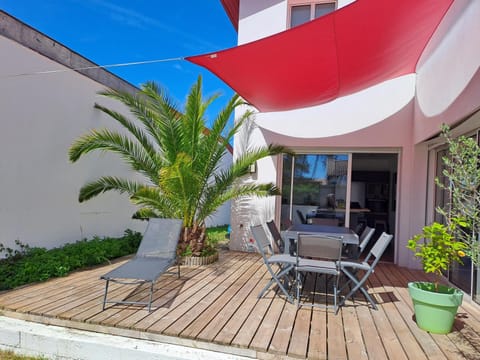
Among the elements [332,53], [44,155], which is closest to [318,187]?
[332,53]

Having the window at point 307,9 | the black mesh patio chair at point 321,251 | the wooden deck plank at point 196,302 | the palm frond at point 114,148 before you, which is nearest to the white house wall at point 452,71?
the black mesh patio chair at point 321,251

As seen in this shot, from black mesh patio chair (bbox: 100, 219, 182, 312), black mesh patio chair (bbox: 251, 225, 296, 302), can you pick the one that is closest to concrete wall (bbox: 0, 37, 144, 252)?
black mesh patio chair (bbox: 100, 219, 182, 312)

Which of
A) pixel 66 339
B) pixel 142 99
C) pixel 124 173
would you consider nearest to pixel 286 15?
pixel 142 99

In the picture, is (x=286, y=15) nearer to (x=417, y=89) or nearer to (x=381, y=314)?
(x=417, y=89)

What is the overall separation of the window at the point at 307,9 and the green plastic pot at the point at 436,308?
6.71 metres

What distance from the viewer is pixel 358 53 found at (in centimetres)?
468

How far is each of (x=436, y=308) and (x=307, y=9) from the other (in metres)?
7.16

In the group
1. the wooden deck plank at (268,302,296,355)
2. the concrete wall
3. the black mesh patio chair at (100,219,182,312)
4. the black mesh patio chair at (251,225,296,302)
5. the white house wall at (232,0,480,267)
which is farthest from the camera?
the white house wall at (232,0,480,267)

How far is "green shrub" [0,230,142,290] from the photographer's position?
485 centimetres

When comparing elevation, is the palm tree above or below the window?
below

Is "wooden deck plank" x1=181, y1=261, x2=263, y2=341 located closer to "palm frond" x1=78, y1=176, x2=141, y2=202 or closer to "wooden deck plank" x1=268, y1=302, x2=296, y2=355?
"wooden deck plank" x1=268, y1=302, x2=296, y2=355

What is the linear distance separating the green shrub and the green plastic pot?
554cm

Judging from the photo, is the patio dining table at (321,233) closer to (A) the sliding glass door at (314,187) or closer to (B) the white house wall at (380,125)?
(A) the sliding glass door at (314,187)

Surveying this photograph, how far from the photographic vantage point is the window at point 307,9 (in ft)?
25.1
